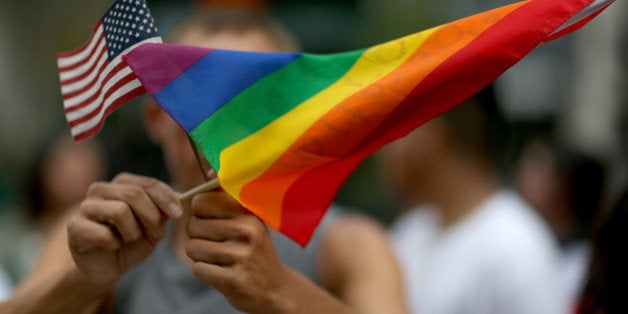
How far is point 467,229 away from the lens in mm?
3918

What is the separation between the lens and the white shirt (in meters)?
3.70

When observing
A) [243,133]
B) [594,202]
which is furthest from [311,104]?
[594,202]

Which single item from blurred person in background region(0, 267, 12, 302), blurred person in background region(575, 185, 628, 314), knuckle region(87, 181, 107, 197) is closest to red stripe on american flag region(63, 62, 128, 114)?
knuckle region(87, 181, 107, 197)

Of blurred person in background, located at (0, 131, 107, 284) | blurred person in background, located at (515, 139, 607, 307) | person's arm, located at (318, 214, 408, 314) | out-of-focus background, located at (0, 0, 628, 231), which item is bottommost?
out-of-focus background, located at (0, 0, 628, 231)

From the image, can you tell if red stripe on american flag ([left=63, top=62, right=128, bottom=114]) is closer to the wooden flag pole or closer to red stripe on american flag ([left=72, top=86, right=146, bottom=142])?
red stripe on american flag ([left=72, top=86, right=146, bottom=142])

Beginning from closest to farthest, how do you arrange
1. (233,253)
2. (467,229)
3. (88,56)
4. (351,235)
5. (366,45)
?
(233,253), (88,56), (351,235), (467,229), (366,45)

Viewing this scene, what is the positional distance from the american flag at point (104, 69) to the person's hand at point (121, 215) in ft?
0.51

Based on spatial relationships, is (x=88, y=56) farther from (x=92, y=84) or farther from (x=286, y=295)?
(x=286, y=295)

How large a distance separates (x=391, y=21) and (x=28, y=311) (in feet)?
31.6

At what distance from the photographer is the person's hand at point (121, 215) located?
86.8 inches

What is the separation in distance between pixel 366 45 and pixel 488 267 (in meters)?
7.71

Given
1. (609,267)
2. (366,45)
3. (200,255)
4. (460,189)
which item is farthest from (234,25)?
(366,45)

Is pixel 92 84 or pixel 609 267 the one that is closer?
pixel 92 84

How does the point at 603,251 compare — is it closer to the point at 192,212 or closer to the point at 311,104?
the point at 311,104
